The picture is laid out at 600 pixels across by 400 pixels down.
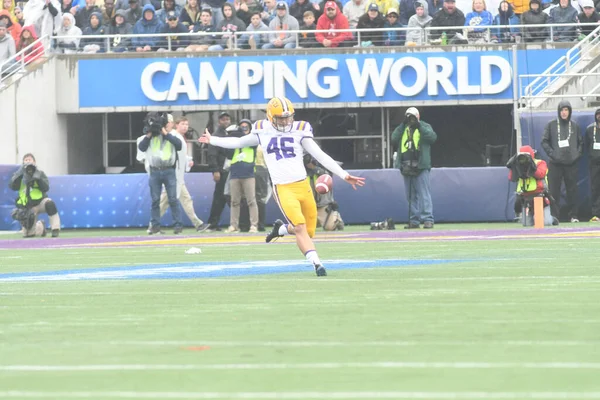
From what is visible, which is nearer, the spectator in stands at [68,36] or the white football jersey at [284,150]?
the white football jersey at [284,150]

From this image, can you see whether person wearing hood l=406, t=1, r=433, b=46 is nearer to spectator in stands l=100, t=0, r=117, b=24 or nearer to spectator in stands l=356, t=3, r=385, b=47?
spectator in stands l=356, t=3, r=385, b=47

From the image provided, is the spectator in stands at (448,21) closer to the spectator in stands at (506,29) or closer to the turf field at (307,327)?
the spectator in stands at (506,29)

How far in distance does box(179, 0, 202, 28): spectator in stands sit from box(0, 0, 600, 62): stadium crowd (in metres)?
0.02

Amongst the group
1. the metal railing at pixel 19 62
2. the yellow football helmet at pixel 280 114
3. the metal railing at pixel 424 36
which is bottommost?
the yellow football helmet at pixel 280 114

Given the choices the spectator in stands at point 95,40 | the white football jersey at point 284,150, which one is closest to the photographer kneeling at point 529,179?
the white football jersey at point 284,150

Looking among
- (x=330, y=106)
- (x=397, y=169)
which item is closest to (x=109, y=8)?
(x=330, y=106)

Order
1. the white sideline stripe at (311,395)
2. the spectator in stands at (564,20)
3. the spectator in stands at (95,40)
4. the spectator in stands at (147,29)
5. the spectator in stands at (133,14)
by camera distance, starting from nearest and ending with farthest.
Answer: the white sideline stripe at (311,395), the spectator in stands at (564,20), the spectator in stands at (147,29), the spectator in stands at (95,40), the spectator in stands at (133,14)

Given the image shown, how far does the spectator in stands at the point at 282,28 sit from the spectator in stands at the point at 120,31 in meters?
3.11

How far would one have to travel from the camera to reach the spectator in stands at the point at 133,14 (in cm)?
3053

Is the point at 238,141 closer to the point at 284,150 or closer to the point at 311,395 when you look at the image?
the point at 284,150

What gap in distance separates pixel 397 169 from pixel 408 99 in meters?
4.70

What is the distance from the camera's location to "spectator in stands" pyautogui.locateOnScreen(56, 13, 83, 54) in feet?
99.2

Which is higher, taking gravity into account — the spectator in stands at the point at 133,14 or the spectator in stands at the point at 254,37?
the spectator in stands at the point at 133,14

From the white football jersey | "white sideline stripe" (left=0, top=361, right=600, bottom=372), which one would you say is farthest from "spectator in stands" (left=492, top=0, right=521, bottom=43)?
"white sideline stripe" (left=0, top=361, right=600, bottom=372)
